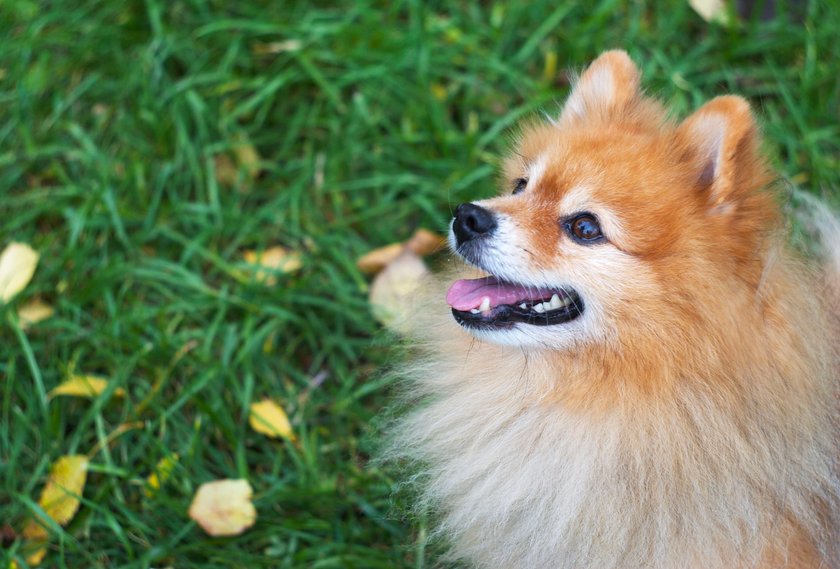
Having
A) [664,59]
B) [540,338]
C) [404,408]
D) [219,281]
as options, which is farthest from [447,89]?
[540,338]

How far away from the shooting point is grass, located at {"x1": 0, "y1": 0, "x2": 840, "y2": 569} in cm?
323

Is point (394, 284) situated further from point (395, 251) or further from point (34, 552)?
point (34, 552)

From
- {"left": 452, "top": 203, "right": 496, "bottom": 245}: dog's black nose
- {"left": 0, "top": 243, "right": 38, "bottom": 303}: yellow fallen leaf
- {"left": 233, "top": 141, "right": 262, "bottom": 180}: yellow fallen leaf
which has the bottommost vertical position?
{"left": 0, "top": 243, "right": 38, "bottom": 303}: yellow fallen leaf

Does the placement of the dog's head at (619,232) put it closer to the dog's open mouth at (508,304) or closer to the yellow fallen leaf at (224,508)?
the dog's open mouth at (508,304)

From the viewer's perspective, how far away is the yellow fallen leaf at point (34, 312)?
3551 mm

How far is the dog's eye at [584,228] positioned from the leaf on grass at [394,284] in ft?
4.17

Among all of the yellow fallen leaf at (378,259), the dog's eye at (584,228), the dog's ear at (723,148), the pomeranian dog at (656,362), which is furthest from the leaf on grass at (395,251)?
the dog's ear at (723,148)

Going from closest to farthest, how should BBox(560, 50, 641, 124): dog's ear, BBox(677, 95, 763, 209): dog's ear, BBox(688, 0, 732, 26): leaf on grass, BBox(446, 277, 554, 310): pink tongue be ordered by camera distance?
BBox(677, 95, 763, 209): dog's ear < BBox(446, 277, 554, 310): pink tongue < BBox(560, 50, 641, 124): dog's ear < BBox(688, 0, 732, 26): leaf on grass

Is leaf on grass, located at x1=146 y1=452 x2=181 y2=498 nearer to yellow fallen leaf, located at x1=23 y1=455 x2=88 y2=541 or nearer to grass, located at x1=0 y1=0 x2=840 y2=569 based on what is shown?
grass, located at x1=0 y1=0 x2=840 y2=569

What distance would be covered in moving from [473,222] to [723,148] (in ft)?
2.22

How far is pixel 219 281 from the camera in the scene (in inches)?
152

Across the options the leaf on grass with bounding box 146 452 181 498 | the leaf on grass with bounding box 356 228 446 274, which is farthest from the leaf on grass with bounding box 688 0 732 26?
the leaf on grass with bounding box 146 452 181 498

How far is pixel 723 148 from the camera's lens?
2.16 m

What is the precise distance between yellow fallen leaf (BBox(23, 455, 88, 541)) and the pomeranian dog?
61.1 inches
